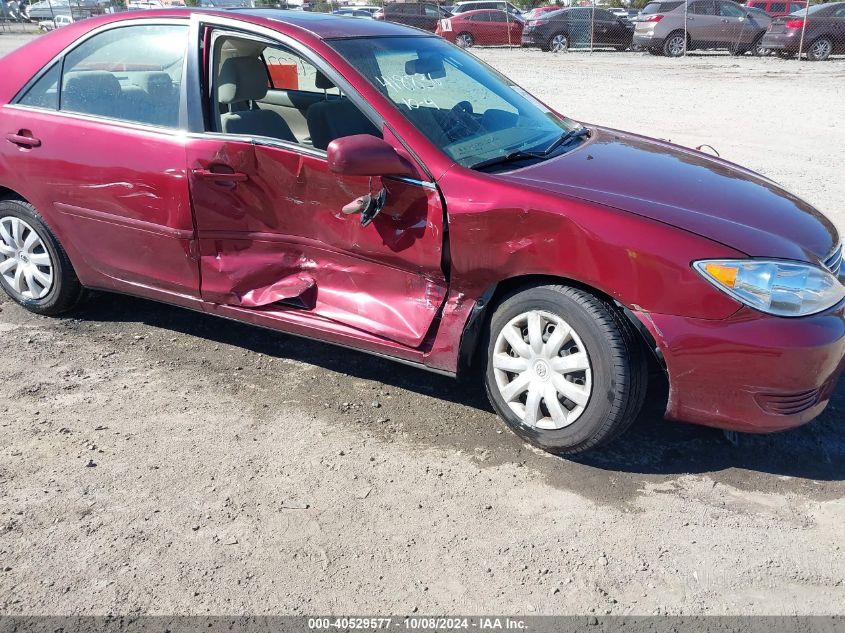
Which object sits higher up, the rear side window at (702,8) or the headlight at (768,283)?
the headlight at (768,283)

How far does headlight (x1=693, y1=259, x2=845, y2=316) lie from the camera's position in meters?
2.84

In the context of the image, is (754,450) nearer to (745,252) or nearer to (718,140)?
(745,252)

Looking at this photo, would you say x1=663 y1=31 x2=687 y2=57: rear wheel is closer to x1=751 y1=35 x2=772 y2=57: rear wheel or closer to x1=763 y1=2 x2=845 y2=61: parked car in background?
x1=751 y1=35 x2=772 y2=57: rear wheel

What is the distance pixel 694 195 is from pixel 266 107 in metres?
2.35

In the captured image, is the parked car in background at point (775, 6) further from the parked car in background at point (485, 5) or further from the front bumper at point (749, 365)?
the front bumper at point (749, 365)

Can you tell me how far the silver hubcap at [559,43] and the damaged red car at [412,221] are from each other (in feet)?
72.3

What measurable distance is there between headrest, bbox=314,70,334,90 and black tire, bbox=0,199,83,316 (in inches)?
68.6

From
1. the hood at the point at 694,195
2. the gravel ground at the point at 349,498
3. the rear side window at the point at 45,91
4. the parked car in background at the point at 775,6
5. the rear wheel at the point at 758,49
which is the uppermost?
the rear side window at the point at 45,91

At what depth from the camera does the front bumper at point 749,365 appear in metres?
2.82

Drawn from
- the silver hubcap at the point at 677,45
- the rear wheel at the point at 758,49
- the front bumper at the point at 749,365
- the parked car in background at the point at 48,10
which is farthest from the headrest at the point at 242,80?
the parked car in background at the point at 48,10

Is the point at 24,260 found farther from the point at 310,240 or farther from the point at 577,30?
the point at 577,30

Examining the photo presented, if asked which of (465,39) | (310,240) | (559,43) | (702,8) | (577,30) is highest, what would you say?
(310,240)

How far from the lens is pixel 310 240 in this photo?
361 centimetres

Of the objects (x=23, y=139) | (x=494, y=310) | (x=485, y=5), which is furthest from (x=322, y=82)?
(x=485, y=5)
